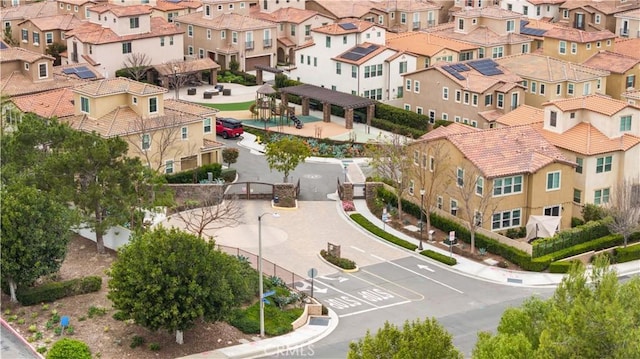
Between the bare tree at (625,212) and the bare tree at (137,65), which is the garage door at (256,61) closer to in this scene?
the bare tree at (137,65)

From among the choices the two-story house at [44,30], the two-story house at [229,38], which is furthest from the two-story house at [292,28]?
the two-story house at [44,30]

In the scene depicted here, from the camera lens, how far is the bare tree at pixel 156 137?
256ft

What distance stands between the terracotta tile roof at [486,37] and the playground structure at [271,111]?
18.2 meters

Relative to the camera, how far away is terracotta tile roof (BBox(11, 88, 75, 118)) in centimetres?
8231

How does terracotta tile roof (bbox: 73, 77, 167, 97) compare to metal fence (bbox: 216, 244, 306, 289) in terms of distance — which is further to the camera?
terracotta tile roof (bbox: 73, 77, 167, 97)

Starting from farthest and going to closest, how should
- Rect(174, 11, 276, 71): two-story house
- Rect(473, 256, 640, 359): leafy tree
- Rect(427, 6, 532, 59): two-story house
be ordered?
Rect(174, 11, 276, 71): two-story house, Rect(427, 6, 532, 59): two-story house, Rect(473, 256, 640, 359): leafy tree

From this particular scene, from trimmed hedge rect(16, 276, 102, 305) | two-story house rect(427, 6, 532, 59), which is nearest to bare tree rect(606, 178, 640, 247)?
trimmed hedge rect(16, 276, 102, 305)

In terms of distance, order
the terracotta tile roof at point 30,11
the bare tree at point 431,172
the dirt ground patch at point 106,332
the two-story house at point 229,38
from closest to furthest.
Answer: the dirt ground patch at point 106,332 → the bare tree at point 431,172 → the two-story house at point 229,38 → the terracotta tile roof at point 30,11

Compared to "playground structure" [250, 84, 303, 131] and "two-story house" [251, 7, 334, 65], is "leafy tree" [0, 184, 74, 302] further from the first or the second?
"two-story house" [251, 7, 334, 65]

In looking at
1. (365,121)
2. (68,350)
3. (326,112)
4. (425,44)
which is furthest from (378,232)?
(425,44)

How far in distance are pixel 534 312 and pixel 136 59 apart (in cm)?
6724

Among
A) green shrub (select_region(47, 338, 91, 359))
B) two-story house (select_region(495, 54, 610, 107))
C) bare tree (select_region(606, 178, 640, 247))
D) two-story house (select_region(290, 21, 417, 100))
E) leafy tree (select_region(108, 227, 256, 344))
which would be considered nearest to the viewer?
green shrub (select_region(47, 338, 91, 359))

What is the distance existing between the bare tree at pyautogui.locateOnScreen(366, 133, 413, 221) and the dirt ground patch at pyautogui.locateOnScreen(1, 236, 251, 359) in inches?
778

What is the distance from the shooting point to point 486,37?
105 m
